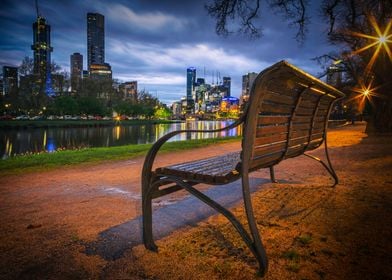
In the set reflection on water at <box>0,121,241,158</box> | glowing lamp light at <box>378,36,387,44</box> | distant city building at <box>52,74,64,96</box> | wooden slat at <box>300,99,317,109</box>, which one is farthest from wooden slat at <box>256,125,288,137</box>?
distant city building at <box>52,74,64,96</box>

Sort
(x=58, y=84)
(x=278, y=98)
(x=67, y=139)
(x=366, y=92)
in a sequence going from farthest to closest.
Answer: (x=58, y=84), (x=67, y=139), (x=366, y=92), (x=278, y=98)

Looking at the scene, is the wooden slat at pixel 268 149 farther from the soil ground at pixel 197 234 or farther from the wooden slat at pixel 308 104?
the soil ground at pixel 197 234

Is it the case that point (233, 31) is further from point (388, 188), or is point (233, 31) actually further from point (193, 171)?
point (193, 171)

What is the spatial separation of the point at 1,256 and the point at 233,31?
11.6m

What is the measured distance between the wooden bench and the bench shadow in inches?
13.0

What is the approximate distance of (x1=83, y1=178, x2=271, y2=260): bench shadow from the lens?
2.79 metres

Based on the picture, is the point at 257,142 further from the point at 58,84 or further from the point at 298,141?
the point at 58,84

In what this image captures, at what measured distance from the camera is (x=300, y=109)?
3285 millimetres

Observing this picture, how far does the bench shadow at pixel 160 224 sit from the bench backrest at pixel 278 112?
1256 mm

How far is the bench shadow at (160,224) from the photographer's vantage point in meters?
2.79

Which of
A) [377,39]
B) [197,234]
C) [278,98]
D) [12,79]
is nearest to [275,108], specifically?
[278,98]

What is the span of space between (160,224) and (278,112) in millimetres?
1907

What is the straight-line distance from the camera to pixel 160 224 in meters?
3.39

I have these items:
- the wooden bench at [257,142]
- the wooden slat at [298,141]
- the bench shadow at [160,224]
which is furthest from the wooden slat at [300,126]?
the bench shadow at [160,224]
